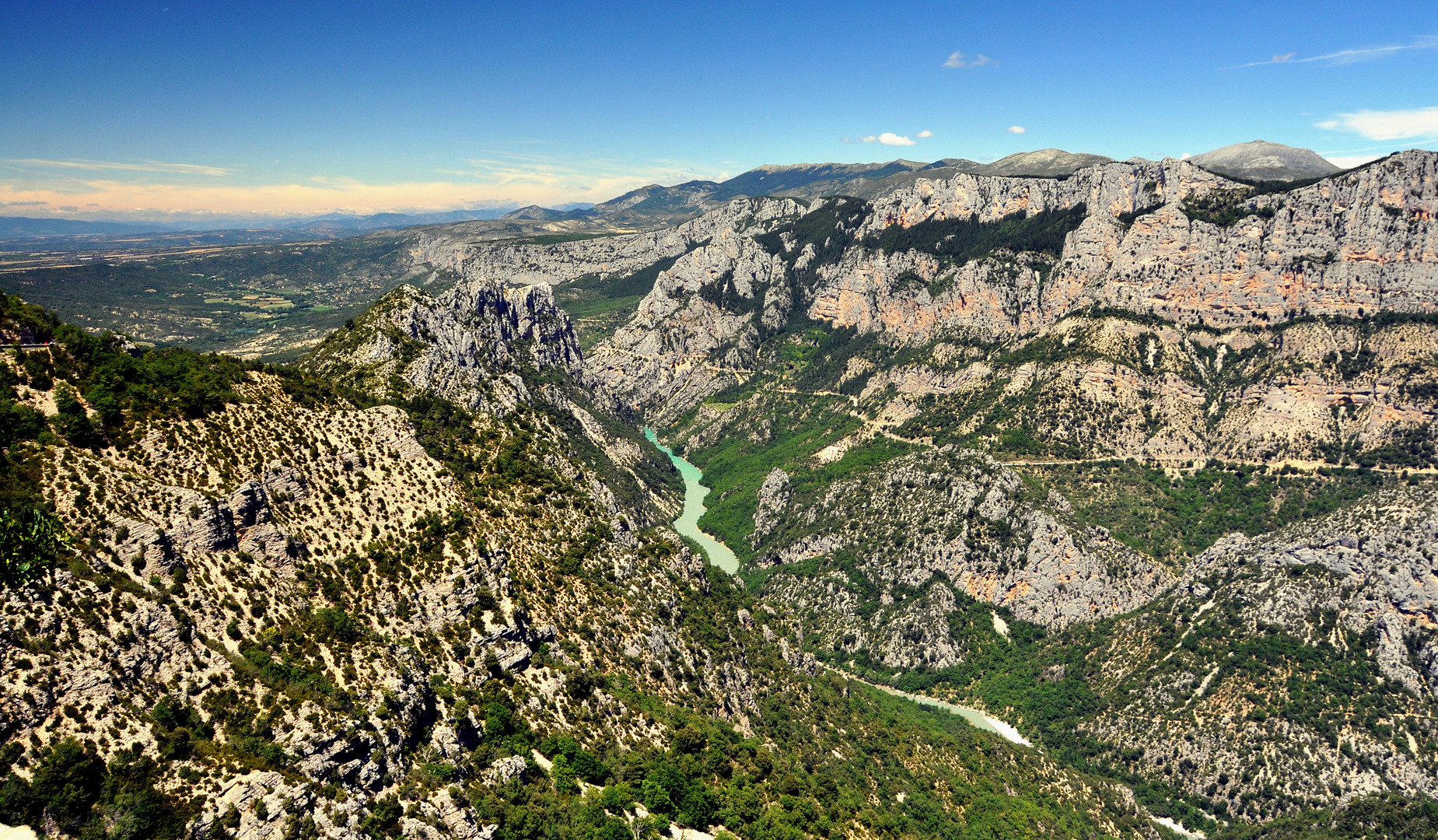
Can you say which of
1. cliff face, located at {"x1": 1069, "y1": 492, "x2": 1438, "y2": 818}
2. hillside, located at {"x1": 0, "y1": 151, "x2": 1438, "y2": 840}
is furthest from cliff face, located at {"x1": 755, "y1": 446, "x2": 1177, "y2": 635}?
cliff face, located at {"x1": 1069, "y1": 492, "x2": 1438, "y2": 818}

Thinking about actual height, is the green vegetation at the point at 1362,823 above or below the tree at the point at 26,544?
below

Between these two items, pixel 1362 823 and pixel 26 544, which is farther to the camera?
pixel 1362 823

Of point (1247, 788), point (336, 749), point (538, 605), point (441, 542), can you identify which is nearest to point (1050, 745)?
point (1247, 788)

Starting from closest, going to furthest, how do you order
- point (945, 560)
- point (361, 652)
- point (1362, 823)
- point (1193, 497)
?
point (361, 652) < point (1362, 823) < point (945, 560) < point (1193, 497)

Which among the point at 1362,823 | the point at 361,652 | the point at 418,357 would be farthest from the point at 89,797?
the point at 1362,823

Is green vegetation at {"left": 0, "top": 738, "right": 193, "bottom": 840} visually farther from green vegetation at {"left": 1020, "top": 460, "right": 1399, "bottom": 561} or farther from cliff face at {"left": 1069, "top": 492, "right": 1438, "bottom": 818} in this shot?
green vegetation at {"left": 1020, "top": 460, "right": 1399, "bottom": 561}

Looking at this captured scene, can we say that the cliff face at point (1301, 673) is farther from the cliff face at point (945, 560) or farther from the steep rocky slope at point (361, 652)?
the steep rocky slope at point (361, 652)

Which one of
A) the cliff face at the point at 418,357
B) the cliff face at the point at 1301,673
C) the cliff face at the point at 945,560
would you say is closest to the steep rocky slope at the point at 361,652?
the cliff face at the point at 418,357

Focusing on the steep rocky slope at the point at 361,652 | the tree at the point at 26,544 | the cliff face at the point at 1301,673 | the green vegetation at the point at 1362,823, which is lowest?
the green vegetation at the point at 1362,823

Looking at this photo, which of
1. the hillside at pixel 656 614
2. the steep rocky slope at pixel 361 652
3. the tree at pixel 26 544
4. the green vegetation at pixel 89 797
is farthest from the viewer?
the hillside at pixel 656 614

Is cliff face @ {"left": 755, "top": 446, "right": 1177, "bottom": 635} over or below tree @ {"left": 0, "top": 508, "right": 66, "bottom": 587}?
below

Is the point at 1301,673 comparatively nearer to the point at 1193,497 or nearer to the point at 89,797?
the point at 1193,497

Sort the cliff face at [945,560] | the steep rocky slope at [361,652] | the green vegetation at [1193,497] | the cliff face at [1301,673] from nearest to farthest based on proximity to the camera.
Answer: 1. the steep rocky slope at [361,652]
2. the cliff face at [1301,673]
3. the cliff face at [945,560]
4. the green vegetation at [1193,497]
